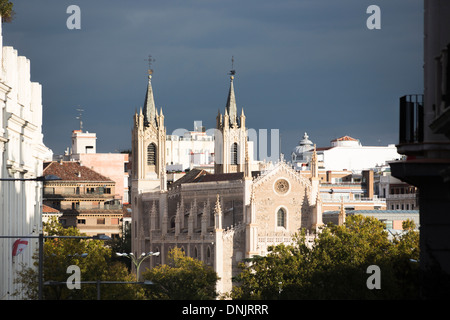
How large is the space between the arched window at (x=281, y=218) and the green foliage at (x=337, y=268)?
37196 mm

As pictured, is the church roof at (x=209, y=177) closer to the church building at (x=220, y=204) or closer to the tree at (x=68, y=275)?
the church building at (x=220, y=204)

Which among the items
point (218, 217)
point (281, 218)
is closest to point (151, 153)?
point (281, 218)

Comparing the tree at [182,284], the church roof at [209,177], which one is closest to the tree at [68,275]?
the tree at [182,284]

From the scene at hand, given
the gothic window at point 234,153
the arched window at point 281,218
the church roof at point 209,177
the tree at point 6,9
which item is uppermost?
the tree at point 6,9

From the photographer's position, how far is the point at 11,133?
167ft

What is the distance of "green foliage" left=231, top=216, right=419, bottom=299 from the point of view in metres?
55.2

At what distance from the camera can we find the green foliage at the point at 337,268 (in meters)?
55.2

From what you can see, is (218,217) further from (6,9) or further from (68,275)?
(6,9)

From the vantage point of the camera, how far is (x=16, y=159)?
5266cm

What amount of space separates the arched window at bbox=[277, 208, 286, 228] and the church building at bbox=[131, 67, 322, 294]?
9cm

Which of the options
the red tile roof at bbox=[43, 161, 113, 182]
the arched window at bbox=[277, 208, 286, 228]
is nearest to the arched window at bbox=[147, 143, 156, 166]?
the red tile roof at bbox=[43, 161, 113, 182]

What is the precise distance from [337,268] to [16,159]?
711 inches
